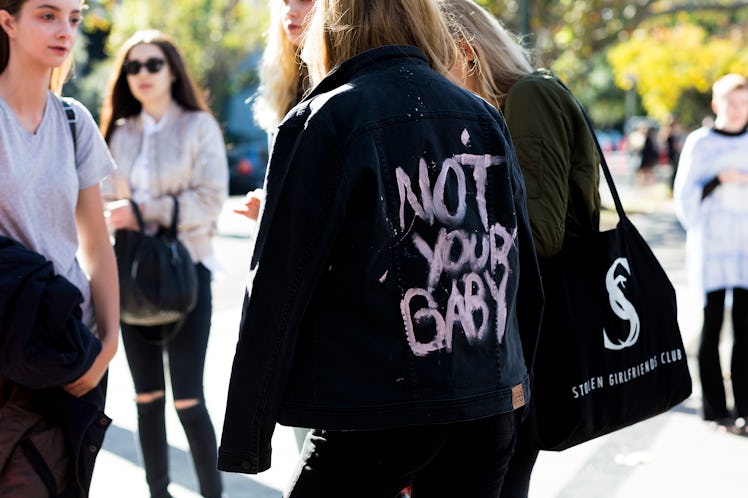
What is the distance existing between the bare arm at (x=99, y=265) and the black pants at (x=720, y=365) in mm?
3927

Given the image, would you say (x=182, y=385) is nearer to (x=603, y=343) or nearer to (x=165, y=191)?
(x=165, y=191)

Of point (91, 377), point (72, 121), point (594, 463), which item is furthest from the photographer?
point (594, 463)

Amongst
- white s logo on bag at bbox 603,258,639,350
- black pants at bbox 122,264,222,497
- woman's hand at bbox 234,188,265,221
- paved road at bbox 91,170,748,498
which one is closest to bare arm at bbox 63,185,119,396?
woman's hand at bbox 234,188,265,221

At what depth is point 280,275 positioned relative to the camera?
2.07 meters

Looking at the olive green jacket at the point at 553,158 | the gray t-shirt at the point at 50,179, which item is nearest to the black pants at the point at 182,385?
the gray t-shirt at the point at 50,179

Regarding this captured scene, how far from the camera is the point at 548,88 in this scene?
9.90ft

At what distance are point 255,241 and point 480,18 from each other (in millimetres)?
1419

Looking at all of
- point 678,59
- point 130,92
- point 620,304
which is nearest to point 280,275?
point 620,304

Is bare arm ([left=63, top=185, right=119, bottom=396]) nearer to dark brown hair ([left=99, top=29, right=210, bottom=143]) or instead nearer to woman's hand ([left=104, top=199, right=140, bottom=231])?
woman's hand ([left=104, top=199, right=140, bottom=231])

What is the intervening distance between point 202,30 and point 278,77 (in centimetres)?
2571

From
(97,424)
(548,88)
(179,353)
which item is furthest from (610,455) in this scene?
(97,424)

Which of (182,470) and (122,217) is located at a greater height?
(122,217)

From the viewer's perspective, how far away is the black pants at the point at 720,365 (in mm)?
5797

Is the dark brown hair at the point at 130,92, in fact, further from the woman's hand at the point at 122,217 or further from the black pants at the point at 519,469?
the black pants at the point at 519,469
